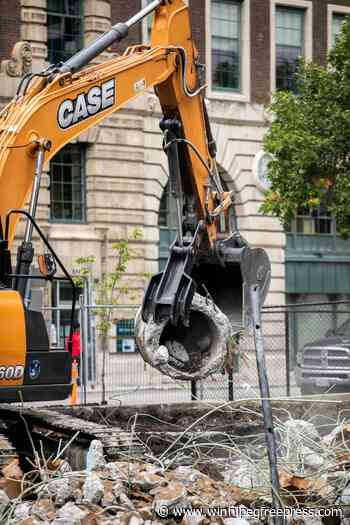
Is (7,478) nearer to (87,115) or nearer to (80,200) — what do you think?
(87,115)

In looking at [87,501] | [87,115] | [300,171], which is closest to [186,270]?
[87,115]

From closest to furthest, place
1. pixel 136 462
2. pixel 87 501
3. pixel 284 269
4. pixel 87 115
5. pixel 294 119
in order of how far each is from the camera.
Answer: pixel 87 501 < pixel 136 462 < pixel 87 115 < pixel 294 119 < pixel 284 269

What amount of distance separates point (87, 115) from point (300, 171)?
607 inches

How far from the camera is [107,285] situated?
26.7 meters

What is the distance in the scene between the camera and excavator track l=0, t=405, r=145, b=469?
1023 centimetres

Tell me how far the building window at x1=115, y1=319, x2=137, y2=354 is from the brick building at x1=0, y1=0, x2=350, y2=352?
8.22ft

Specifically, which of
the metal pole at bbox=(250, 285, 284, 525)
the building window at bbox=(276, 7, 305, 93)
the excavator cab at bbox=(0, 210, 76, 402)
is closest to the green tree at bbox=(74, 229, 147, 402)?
the building window at bbox=(276, 7, 305, 93)

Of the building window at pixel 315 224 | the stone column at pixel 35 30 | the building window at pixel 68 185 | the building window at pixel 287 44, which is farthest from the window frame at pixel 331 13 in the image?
the stone column at pixel 35 30

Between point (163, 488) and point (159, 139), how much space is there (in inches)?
906

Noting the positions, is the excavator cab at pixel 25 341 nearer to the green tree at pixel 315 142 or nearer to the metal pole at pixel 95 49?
the metal pole at pixel 95 49

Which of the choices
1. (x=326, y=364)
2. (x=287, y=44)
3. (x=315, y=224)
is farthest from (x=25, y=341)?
(x=287, y=44)

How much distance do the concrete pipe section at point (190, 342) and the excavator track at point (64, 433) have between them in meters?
0.79

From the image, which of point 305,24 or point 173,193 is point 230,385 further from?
point 305,24

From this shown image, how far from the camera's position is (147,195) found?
31156 mm
